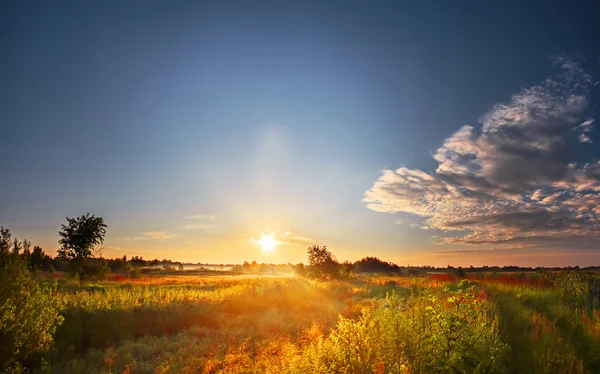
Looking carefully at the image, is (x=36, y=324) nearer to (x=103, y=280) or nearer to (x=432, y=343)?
(x=432, y=343)

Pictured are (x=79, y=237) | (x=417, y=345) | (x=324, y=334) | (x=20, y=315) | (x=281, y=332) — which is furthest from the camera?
(x=79, y=237)

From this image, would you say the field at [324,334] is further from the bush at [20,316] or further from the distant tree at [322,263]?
the distant tree at [322,263]

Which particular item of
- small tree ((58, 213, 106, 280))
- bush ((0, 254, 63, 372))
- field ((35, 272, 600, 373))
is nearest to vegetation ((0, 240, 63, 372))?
bush ((0, 254, 63, 372))

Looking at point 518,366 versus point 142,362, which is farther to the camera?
point 142,362

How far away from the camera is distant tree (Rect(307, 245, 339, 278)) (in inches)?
1636

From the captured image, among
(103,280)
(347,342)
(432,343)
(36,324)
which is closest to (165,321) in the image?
(36,324)

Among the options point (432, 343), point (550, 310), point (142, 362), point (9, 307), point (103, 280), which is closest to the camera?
point (432, 343)

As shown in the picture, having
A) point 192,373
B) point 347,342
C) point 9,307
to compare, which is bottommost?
point 192,373

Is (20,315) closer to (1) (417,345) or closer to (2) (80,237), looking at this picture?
(1) (417,345)

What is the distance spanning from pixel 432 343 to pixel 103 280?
37.8 meters

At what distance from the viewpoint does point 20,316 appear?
838 centimetres

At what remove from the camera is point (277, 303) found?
71.5 ft

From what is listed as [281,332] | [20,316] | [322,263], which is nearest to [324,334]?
[281,332]

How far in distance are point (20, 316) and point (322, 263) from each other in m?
35.0
